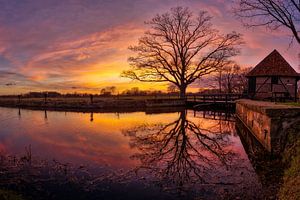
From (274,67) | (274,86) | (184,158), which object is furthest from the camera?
(274,67)

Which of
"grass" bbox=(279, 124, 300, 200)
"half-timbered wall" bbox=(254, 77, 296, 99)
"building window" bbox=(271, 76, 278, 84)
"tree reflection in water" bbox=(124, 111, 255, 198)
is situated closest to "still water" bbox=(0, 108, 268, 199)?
"tree reflection in water" bbox=(124, 111, 255, 198)

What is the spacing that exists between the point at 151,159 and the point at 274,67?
28.4m

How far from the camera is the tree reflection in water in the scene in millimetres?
7179

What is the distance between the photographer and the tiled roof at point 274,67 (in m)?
32.2

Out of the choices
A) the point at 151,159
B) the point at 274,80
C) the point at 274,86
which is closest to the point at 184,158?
the point at 151,159

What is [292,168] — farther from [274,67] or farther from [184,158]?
[274,67]

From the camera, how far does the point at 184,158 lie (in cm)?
962

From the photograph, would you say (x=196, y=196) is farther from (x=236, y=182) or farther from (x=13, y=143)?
(x=13, y=143)

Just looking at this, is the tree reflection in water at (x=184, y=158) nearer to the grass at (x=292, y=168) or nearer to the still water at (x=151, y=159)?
the still water at (x=151, y=159)

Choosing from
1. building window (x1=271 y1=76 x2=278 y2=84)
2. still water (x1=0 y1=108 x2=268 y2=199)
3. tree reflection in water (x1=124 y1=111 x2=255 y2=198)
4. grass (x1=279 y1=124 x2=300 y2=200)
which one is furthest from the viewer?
building window (x1=271 y1=76 x2=278 y2=84)

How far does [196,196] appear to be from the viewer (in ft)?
19.9

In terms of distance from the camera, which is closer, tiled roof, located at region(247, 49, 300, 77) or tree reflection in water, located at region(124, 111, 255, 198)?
tree reflection in water, located at region(124, 111, 255, 198)

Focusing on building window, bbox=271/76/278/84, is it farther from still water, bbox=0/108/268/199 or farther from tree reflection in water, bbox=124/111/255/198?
tree reflection in water, bbox=124/111/255/198

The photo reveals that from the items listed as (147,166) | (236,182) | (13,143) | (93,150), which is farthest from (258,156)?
(13,143)
